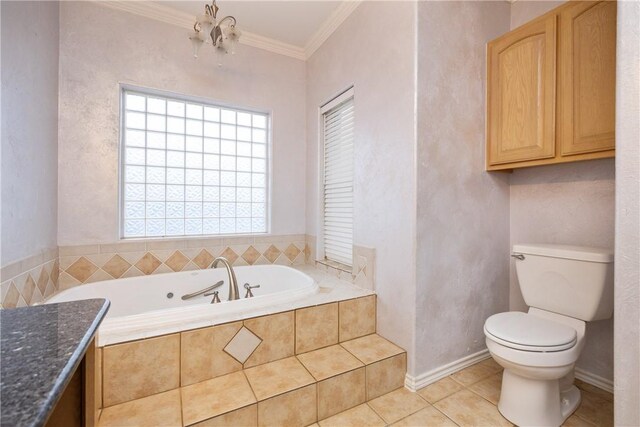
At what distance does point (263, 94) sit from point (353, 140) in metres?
1.11

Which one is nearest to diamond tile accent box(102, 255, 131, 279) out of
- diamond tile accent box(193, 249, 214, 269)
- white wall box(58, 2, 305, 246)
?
white wall box(58, 2, 305, 246)

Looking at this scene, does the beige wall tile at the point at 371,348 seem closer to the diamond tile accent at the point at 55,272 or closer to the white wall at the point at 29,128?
the white wall at the point at 29,128

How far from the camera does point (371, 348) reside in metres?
1.71

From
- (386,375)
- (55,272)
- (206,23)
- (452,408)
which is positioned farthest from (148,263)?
(452,408)

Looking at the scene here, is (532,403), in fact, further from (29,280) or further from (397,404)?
(29,280)

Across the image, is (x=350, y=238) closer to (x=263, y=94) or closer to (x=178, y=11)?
(x=263, y=94)

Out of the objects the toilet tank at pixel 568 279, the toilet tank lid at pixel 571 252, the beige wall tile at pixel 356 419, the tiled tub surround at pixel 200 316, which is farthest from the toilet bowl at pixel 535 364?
the tiled tub surround at pixel 200 316

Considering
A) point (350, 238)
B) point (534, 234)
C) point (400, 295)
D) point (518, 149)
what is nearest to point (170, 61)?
point (350, 238)

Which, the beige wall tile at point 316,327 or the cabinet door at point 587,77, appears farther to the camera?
the beige wall tile at point 316,327

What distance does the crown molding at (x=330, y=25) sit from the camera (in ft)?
7.04

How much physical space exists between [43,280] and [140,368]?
1.01 metres

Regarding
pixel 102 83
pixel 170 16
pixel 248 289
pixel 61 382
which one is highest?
pixel 170 16

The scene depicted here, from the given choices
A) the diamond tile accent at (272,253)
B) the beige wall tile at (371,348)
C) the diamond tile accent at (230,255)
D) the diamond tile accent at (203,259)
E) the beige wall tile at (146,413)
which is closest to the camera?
the beige wall tile at (146,413)

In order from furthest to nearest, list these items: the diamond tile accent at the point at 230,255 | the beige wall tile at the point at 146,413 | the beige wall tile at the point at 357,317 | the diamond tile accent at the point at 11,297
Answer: the diamond tile accent at the point at 230,255 → the beige wall tile at the point at 357,317 → the diamond tile accent at the point at 11,297 → the beige wall tile at the point at 146,413
